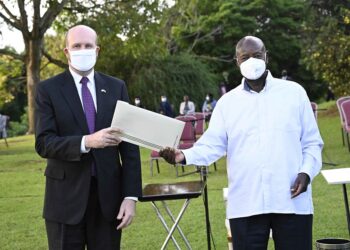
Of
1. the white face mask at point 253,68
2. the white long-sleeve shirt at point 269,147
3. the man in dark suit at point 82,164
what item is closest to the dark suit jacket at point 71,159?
the man in dark suit at point 82,164

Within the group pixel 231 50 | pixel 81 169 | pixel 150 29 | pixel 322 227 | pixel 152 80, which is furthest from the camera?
pixel 231 50

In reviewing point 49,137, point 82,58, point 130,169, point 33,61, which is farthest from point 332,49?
point 49,137

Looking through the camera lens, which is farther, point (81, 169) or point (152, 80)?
point (152, 80)

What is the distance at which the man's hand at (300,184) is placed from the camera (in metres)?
3.44

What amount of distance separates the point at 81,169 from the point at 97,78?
55 centimetres

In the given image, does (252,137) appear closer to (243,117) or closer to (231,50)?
(243,117)

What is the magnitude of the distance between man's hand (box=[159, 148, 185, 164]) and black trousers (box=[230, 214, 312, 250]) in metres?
0.51

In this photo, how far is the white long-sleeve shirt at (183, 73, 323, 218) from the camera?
11.4 feet

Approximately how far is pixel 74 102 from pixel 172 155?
0.70 m

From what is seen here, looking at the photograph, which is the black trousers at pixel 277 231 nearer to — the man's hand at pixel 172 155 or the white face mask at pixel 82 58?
the man's hand at pixel 172 155

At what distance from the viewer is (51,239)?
3.53 metres

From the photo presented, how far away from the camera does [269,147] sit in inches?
136

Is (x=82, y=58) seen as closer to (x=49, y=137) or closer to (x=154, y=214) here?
(x=49, y=137)

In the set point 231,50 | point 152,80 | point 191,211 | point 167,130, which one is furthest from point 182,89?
point 167,130
